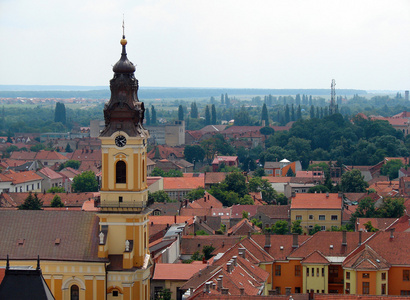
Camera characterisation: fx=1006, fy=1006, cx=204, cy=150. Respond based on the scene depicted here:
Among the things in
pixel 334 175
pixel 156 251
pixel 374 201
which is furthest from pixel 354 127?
pixel 156 251

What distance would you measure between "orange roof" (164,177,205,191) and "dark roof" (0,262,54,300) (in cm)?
8614

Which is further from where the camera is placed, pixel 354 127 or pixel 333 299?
pixel 354 127

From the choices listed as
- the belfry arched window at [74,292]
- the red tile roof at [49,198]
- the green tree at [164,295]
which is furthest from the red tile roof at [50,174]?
the belfry arched window at [74,292]

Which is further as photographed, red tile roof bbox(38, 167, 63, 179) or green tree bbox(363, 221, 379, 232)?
red tile roof bbox(38, 167, 63, 179)

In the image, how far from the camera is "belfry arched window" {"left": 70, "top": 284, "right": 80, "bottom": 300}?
149ft

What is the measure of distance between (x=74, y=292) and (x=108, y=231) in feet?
10.4

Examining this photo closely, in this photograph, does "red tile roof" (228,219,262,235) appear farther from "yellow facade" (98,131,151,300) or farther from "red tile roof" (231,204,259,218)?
"yellow facade" (98,131,151,300)

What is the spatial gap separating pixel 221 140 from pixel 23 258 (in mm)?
141161

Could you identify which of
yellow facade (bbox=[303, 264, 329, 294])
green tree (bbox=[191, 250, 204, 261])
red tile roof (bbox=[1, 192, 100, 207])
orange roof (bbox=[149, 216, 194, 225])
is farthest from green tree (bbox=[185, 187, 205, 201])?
yellow facade (bbox=[303, 264, 329, 294])

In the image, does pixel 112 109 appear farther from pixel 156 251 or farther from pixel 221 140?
pixel 221 140

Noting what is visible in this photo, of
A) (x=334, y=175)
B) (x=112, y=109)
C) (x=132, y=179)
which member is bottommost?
(x=334, y=175)

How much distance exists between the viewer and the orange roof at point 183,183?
12144 centimetres

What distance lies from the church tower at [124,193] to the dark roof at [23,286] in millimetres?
11489

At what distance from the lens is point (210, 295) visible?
42312 millimetres
